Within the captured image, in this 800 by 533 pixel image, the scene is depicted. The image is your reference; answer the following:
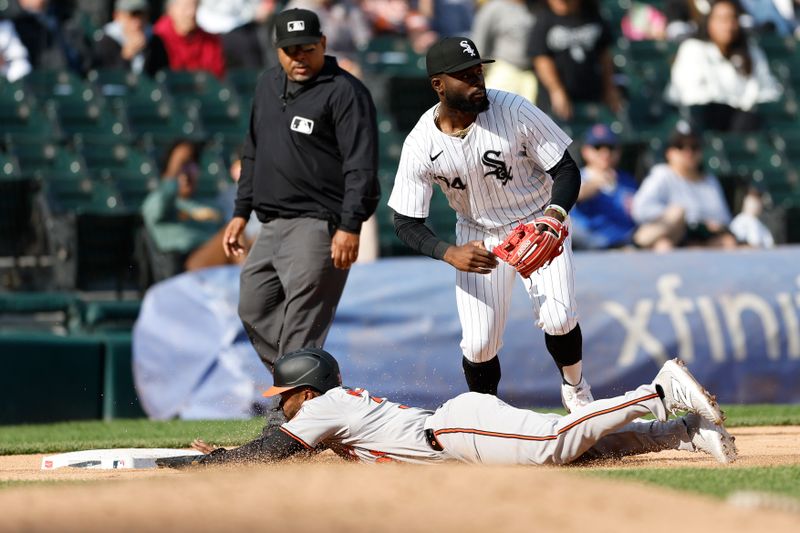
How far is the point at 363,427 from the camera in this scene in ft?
19.3

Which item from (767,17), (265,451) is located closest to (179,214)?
(265,451)

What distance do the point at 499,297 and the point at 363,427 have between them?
1.02 meters

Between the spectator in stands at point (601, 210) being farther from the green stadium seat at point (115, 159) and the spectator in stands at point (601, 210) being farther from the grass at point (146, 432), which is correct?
the green stadium seat at point (115, 159)

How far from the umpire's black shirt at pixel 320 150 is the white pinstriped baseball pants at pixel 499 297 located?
0.57m

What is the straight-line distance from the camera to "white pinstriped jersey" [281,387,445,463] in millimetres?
5820

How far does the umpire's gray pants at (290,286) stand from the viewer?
6793mm

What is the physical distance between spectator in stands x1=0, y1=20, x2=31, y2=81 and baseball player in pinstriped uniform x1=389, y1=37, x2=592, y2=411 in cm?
687

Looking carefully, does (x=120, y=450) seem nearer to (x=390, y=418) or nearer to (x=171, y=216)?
(x=390, y=418)

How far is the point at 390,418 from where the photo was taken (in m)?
5.96

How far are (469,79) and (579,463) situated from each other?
1.70m

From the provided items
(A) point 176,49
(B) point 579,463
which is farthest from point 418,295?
(A) point 176,49

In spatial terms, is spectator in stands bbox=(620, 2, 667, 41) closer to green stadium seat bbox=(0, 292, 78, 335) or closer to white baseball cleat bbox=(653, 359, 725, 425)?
green stadium seat bbox=(0, 292, 78, 335)

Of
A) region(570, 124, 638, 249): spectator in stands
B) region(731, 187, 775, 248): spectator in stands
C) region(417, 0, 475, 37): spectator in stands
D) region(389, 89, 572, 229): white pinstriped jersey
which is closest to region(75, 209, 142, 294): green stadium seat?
region(570, 124, 638, 249): spectator in stands

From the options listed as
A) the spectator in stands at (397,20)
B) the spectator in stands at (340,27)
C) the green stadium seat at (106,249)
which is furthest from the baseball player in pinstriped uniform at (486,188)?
the spectator in stands at (397,20)
